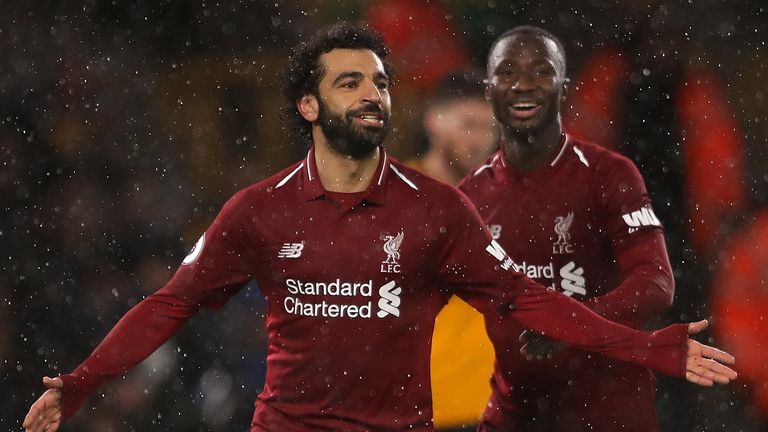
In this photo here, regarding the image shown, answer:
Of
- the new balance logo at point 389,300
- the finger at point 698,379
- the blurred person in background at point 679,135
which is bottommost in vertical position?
the blurred person in background at point 679,135

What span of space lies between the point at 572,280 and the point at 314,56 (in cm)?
128

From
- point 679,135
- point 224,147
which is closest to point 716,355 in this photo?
point 679,135

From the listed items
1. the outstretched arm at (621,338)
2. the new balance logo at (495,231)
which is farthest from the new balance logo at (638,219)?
the outstretched arm at (621,338)

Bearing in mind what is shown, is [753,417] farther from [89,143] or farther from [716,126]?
[89,143]

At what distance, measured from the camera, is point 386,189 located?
14.6 feet

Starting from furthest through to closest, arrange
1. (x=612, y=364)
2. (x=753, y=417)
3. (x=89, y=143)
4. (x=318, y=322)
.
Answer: (x=89, y=143) → (x=753, y=417) → (x=612, y=364) → (x=318, y=322)

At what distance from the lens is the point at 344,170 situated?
4480 millimetres

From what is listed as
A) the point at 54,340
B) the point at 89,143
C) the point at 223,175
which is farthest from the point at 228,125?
the point at 54,340

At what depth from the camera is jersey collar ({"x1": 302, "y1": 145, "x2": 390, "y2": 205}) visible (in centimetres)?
441

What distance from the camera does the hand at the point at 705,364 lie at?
4.05 metres

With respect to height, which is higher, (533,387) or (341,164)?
(341,164)

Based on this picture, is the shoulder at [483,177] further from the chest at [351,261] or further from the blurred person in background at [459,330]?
the blurred person in background at [459,330]

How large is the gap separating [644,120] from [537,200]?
2628mm

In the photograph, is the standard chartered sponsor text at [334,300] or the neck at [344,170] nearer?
the standard chartered sponsor text at [334,300]
